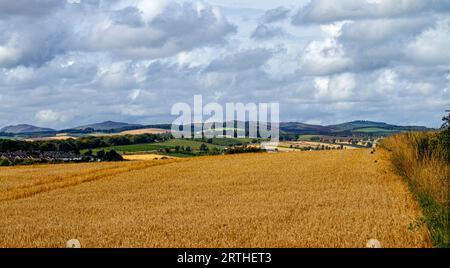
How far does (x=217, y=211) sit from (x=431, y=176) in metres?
5.73

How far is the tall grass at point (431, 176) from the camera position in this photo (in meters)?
11.4

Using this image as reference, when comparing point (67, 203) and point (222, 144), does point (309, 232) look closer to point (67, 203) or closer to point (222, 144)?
point (67, 203)

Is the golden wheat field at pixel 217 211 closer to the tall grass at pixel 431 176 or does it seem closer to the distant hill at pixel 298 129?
the tall grass at pixel 431 176

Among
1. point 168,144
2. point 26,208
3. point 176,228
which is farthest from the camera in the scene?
point 168,144

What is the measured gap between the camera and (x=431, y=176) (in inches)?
603

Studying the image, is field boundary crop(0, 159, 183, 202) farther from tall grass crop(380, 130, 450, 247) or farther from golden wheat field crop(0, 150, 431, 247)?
tall grass crop(380, 130, 450, 247)

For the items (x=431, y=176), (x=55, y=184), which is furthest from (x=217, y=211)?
(x=55, y=184)

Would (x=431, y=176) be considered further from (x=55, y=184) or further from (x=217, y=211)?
(x=55, y=184)

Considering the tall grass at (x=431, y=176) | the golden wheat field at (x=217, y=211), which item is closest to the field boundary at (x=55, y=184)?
the golden wheat field at (x=217, y=211)

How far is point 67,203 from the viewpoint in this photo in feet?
62.6

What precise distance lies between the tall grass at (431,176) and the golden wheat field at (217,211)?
37 cm
